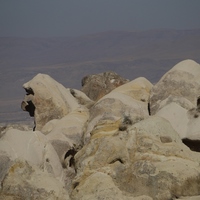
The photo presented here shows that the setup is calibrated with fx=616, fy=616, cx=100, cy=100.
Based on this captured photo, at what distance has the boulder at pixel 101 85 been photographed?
32781mm

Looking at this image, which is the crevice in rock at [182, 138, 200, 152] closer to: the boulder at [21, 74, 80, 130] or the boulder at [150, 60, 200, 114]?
the boulder at [150, 60, 200, 114]

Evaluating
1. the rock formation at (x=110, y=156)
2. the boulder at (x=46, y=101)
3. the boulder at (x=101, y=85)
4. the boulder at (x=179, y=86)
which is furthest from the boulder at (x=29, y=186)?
the boulder at (x=101, y=85)

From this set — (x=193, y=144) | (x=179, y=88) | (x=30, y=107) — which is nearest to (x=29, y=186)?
(x=193, y=144)

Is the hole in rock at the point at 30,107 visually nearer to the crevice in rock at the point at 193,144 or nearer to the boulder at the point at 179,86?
Result: the boulder at the point at 179,86

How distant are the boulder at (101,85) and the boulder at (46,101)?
4.91 m

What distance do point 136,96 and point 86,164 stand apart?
11487 millimetres

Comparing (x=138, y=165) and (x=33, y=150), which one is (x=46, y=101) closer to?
(x=33, y=150)

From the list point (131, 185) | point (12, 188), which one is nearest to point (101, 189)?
point (131, 185)

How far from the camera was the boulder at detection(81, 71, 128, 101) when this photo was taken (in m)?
32.8

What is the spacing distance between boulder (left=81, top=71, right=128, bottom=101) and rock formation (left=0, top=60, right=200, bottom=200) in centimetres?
767

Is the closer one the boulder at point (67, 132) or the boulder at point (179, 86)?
the boulder at point (67, 132)

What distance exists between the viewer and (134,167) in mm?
15023

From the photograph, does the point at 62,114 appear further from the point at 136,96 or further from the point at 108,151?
the point at 108,151

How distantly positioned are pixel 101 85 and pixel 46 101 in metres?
6.50
